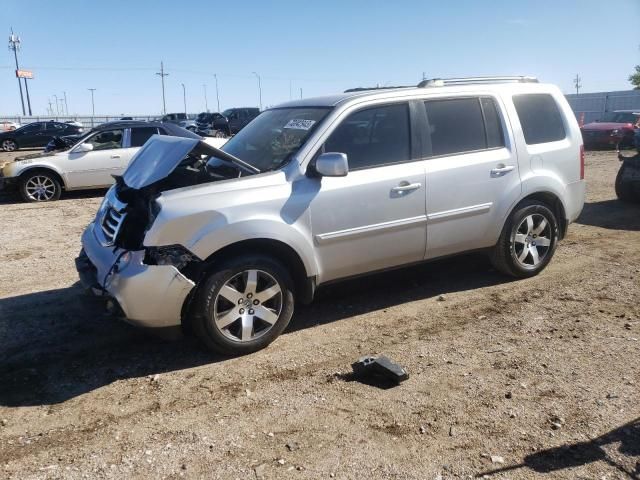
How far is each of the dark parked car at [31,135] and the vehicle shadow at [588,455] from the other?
27751 mm

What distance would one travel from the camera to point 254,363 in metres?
4.09

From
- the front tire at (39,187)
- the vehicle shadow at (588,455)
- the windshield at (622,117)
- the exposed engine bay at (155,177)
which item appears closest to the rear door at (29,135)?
the front tire at (39,187)

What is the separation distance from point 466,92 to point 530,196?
1.24 metres

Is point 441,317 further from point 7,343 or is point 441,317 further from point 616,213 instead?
point 616,213

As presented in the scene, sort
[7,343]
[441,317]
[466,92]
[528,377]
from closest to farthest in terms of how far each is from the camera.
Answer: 1. [528,377]
2. [7,343]
3. [441,317]
4. [466,92]

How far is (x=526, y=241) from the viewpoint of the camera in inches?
220

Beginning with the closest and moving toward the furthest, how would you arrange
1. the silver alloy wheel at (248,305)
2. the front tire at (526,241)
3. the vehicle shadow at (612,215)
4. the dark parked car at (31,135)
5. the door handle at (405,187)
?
the silver alloy wheel at (248,305)
the door handle at (405,187)
the front tire at (526,241)
the vehicle shadow at (612,215)
the dark parked car at (31,135)

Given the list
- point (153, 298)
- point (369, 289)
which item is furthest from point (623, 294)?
point (153, 298)

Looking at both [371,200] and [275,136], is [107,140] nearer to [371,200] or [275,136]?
[275,136]

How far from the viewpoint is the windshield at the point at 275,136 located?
179 inches

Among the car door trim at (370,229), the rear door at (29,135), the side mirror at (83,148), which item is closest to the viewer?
the car door trim at (370,229)

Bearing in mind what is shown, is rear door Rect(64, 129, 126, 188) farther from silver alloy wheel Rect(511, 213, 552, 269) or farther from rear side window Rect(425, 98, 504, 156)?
silver alloy wheel Rect(511, 213, 552, 269)

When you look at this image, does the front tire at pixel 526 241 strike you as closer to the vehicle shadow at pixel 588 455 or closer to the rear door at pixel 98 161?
the vehicle shadow at pixel 588 455

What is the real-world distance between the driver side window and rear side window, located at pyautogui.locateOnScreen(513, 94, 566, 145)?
8780mm
